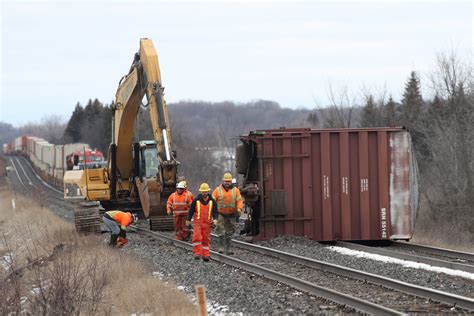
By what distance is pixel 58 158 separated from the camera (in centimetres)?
5738

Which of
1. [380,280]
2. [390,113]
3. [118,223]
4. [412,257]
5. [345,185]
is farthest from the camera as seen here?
[390,113]

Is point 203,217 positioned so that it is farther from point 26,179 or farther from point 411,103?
point 26,179

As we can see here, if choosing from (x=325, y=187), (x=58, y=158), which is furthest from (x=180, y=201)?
(x=58, y=158)

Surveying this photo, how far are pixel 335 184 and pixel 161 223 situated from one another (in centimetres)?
560

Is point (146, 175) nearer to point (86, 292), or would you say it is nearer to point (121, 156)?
point (121, 156)

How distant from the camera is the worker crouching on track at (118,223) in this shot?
17031 mm

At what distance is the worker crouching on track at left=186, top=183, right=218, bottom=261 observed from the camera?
15.2m

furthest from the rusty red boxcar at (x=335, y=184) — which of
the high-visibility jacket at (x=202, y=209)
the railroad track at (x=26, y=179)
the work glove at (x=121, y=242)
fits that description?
the railroad track at (x=26, y=179)

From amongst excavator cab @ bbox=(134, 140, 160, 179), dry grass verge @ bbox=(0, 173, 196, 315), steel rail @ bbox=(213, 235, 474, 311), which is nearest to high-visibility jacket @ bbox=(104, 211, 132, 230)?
dry grass verge @ bbox=(0, 173, 196, 315)

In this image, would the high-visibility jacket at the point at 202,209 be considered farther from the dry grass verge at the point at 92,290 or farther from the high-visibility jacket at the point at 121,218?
the high-visibility jacket at the point at 121,218

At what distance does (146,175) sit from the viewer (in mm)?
23047

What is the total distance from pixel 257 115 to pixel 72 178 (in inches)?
6232

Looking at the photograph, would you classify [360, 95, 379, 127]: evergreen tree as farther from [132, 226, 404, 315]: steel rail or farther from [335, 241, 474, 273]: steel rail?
[132, 226, 404, 315]: steel rail

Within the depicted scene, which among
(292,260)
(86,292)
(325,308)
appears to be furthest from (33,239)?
(325,308)
